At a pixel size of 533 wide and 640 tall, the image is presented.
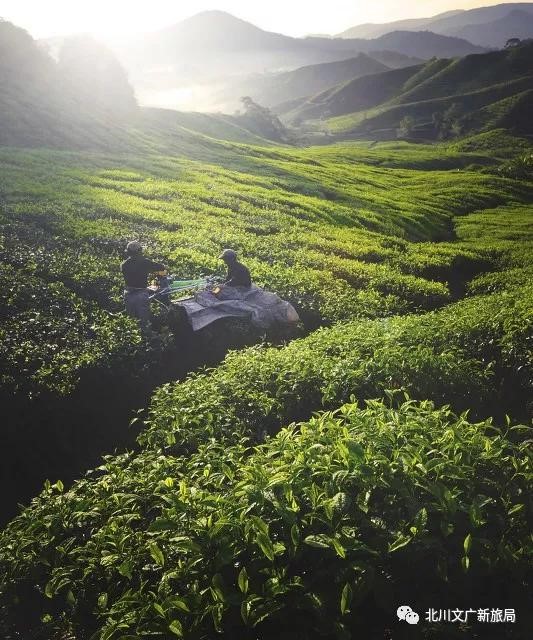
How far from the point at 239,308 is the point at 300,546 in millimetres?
11977

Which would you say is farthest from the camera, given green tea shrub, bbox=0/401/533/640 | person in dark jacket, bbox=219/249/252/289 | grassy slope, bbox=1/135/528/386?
grassy slope, bbox=1/135/528/386

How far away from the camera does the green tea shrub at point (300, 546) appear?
5055mm

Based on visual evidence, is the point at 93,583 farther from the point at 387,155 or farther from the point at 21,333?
the point at 387,155

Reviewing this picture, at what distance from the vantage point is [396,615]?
16.4ft

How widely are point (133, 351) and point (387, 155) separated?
Result: 381 feet

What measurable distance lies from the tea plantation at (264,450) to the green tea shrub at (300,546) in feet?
0.09

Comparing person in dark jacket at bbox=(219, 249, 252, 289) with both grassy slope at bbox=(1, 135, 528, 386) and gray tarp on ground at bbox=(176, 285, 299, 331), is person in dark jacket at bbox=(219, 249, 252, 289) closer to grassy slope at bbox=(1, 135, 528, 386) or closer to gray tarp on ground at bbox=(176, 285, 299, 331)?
gray tarp on ground at bbox=(176, 285, 299, 331)

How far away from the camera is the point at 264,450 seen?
31.9 ft

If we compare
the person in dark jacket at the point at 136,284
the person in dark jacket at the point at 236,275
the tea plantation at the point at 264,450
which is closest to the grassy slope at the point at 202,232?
the tea plantation at the point at 264,450

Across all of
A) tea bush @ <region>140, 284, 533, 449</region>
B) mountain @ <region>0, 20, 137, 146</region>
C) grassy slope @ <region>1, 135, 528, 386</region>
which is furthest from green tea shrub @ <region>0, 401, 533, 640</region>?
mountain @ <region>0, 20, 137, 146</region>

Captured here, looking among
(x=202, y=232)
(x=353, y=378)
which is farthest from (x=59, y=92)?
(x=353, y=378)

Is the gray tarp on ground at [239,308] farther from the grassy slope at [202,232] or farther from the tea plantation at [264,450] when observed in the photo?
the grassy slope at [202,232]

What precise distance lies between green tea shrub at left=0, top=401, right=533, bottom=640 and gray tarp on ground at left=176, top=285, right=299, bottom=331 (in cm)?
936

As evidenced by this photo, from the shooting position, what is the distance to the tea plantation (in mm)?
5199
